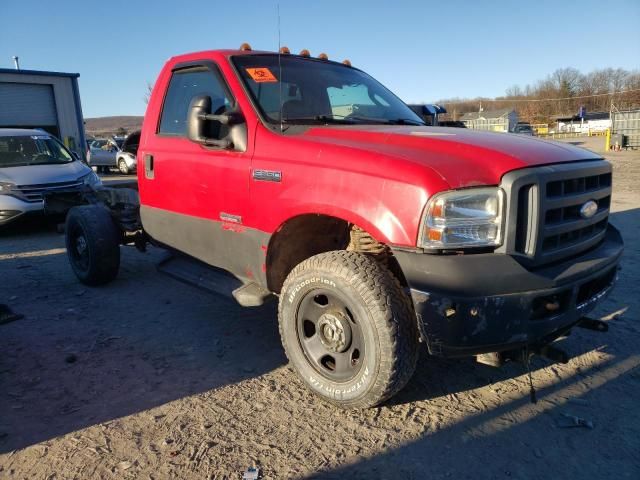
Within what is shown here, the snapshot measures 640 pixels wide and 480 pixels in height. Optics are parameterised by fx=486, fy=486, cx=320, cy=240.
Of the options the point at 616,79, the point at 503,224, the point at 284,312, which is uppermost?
the point at 616,79

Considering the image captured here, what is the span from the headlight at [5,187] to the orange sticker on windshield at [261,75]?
6475 millimetres

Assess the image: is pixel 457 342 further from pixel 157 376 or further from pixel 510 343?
pixel 157 376

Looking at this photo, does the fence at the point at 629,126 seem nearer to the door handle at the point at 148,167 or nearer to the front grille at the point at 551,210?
the front grille at the point at 551,210

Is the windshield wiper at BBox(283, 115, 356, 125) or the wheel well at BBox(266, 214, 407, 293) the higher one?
the windshield wiper at BBox(283, 115, 356, 125)

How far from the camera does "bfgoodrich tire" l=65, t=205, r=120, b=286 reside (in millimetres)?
5020

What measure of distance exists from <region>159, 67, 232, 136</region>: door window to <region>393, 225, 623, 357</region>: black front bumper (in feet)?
6.51

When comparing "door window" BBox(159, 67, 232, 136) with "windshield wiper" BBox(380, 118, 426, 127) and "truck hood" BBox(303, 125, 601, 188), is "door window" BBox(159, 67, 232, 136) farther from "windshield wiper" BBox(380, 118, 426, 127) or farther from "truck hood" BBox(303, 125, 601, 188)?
"windshield wiper" BBox(380, 118, 426, 127)

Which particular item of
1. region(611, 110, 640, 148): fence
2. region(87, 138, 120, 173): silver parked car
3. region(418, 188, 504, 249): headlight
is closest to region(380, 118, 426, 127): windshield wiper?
region(418, 188, 504, 249): headlight

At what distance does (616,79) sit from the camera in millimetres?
95125

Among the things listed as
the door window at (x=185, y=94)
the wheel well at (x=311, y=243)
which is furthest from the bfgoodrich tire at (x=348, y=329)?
the door window at (x=185, y=94)

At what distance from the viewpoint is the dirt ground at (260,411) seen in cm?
241

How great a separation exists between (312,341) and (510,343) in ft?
3.80

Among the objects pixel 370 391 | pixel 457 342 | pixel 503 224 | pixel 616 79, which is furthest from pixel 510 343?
pixel 616 79

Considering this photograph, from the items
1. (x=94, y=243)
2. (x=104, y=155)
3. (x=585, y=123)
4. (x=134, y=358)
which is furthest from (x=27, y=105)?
(x=585, y=123)
